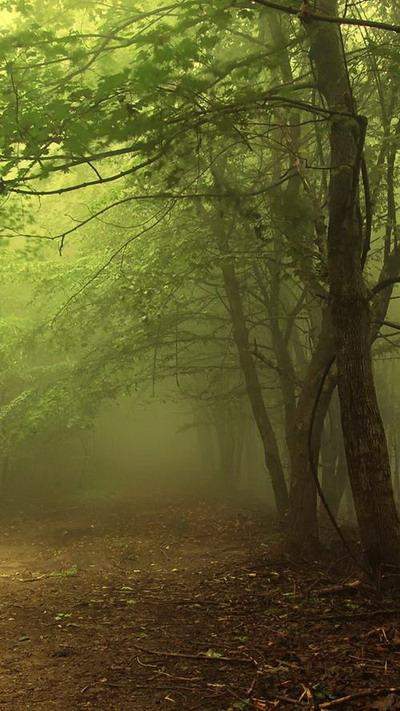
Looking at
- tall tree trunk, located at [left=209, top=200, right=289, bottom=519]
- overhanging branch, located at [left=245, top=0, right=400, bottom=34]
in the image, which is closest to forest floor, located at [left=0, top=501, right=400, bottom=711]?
tall tree trunk, located at [left=209, top=200, right=289, bottom=519]

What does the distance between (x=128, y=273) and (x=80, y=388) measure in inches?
127

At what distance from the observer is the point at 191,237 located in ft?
36.0

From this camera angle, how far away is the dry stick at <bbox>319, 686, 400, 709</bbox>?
3768 mm

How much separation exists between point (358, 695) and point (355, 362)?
10.8ft

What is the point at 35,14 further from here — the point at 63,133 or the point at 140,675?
the point at 140,675

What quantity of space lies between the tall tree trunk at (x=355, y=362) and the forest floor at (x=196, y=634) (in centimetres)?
70

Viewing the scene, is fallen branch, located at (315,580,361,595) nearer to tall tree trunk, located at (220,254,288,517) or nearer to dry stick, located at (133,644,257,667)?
Answer: dry stick, located at (133,644,257,667)

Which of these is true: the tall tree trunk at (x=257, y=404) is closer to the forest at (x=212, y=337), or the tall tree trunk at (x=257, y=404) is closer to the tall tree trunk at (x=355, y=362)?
the forest at (x=212, y=337)

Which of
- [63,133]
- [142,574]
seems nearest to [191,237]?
[63,133]

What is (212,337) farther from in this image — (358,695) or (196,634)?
(358,695)

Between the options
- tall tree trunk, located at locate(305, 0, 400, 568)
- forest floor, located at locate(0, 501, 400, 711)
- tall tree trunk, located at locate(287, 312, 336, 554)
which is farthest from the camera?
tall tree trunk, located at locate(287, 312, 336, 554)

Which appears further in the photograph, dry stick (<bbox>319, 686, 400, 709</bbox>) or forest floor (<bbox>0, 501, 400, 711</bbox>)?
forest floor (<bbox>0, 501, 400, 711</bbox>)

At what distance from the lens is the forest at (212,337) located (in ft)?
16.0

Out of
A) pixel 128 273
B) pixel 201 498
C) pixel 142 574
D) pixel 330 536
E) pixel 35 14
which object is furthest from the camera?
pixel 201 498
